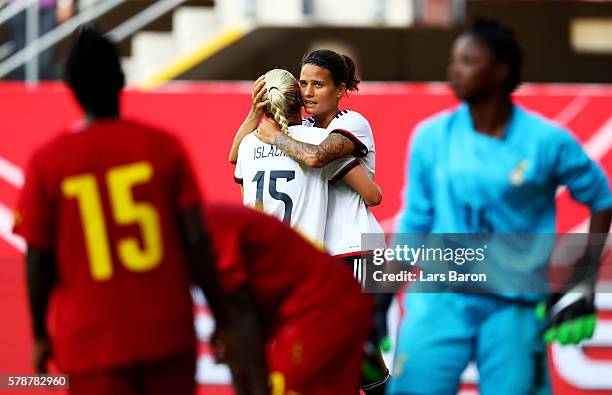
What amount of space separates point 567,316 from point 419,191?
2.28 ft

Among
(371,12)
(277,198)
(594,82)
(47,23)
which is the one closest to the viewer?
(277,198)

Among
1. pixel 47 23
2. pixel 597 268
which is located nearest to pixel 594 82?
pixel 47 23

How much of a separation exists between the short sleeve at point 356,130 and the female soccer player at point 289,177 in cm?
7

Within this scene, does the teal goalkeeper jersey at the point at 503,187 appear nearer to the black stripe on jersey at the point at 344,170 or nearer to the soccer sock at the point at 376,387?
the black stripe on jersey at the point at 344,170

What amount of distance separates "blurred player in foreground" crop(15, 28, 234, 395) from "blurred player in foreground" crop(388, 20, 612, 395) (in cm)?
98

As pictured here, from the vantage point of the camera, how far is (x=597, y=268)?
516 cm

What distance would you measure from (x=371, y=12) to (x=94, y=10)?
2.68 metres

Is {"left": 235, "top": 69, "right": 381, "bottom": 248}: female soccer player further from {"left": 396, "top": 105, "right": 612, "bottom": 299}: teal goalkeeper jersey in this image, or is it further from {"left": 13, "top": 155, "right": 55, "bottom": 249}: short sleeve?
{"left": 13, "top": 155, "right": 55, "bottom": 249}: short sleeve

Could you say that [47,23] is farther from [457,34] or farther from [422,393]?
[422,393]

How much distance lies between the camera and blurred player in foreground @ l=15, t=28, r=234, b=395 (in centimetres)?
429

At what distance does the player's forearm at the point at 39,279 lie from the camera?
4324 millimetres

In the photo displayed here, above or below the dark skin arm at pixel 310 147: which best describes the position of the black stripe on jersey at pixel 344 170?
below

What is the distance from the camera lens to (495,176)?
4.90m

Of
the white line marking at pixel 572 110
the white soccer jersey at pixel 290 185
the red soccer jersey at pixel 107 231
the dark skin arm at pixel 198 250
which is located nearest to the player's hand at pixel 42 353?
the red soccer jersey at pixel 107 231
